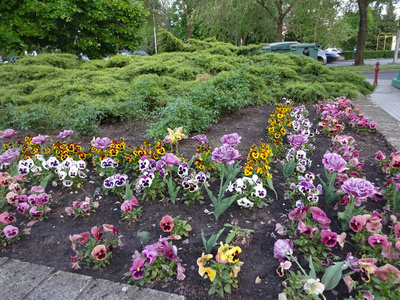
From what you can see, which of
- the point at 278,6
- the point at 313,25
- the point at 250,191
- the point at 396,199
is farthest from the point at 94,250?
the point at 313,25

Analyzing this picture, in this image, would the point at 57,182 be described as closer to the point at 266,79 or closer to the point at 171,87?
the point at 171,87

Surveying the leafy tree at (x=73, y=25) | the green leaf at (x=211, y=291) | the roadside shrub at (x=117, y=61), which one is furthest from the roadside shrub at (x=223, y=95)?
the leafy tree at (x=73, y=25)

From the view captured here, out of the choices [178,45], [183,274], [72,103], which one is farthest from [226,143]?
[178,45]

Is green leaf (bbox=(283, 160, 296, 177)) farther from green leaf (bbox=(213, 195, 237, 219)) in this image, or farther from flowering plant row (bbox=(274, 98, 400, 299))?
green leaf (bbox=(213, 195, 237, 219))

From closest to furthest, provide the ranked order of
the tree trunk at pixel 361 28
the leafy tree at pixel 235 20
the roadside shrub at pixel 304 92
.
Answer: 1. the roadside shrub at pixel 304 92
2. the tree trunk at pixel 361 28
3. the leafy tree at pixel 235 20

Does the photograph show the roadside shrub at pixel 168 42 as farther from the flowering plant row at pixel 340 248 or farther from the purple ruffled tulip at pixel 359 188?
the purple ruffled tulip at pixel 359 188

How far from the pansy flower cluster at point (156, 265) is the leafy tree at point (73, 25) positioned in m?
10.1

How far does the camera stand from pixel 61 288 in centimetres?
171

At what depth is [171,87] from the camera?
19.9ft

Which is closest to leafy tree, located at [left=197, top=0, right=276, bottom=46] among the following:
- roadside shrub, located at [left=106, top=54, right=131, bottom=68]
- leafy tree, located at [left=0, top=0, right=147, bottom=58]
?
leafy tree, located at [left=0, top=0, right=147, bottom=58]

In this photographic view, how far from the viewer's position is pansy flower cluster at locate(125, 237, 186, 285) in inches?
68.9

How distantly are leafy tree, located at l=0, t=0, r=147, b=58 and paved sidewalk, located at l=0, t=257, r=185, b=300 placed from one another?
9.84 m

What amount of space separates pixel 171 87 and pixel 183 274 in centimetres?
474

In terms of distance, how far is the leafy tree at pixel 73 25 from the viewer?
9711 mm
